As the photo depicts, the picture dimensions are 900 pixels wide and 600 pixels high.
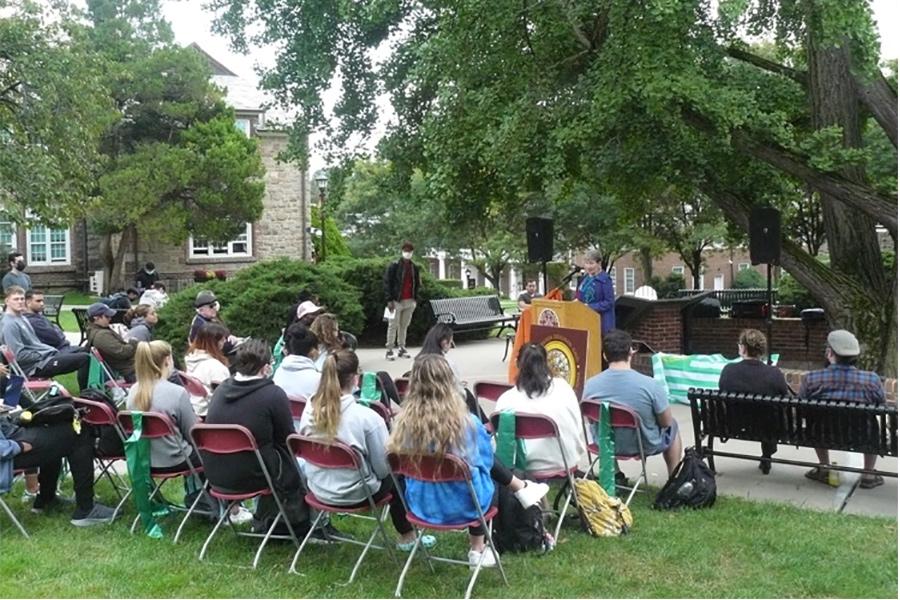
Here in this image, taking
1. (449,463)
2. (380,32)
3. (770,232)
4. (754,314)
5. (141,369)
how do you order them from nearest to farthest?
(449,463)
(141,369)
(770,232)
(380,32)
(754,314)

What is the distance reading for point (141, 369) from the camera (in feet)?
19.3

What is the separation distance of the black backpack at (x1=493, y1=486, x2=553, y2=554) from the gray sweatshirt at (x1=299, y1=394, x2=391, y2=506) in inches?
28.1

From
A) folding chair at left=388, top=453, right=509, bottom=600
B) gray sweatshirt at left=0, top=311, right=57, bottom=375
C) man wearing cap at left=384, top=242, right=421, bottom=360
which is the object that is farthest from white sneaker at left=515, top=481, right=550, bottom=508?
man wearing cap at left=384, top=242, right=421, bottom=360

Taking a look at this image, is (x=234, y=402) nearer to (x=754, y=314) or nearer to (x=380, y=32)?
(x=380, y=32)

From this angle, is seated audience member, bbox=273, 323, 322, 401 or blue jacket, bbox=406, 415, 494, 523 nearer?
blue jacket, bbox=406, 415, 494, 523

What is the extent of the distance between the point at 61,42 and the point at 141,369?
550 inches

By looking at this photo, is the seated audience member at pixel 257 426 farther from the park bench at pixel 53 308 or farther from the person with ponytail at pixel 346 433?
the park bench at pixel 53 308

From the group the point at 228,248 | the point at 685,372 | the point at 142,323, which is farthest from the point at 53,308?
the point at 228,248

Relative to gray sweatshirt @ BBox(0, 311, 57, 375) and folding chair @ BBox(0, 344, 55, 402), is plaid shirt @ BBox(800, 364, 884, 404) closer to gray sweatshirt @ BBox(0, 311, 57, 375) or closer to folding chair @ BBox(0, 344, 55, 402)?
folding chair @ BBox(0, 344, 55, 402)

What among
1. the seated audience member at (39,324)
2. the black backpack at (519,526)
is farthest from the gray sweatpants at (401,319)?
the black backpack at (519,526)

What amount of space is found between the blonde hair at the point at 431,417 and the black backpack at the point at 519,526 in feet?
2.49

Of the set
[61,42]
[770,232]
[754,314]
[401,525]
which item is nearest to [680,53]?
[770,232]

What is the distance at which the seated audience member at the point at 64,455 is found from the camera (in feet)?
19.0

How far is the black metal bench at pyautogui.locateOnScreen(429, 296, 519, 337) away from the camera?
17562 mm
